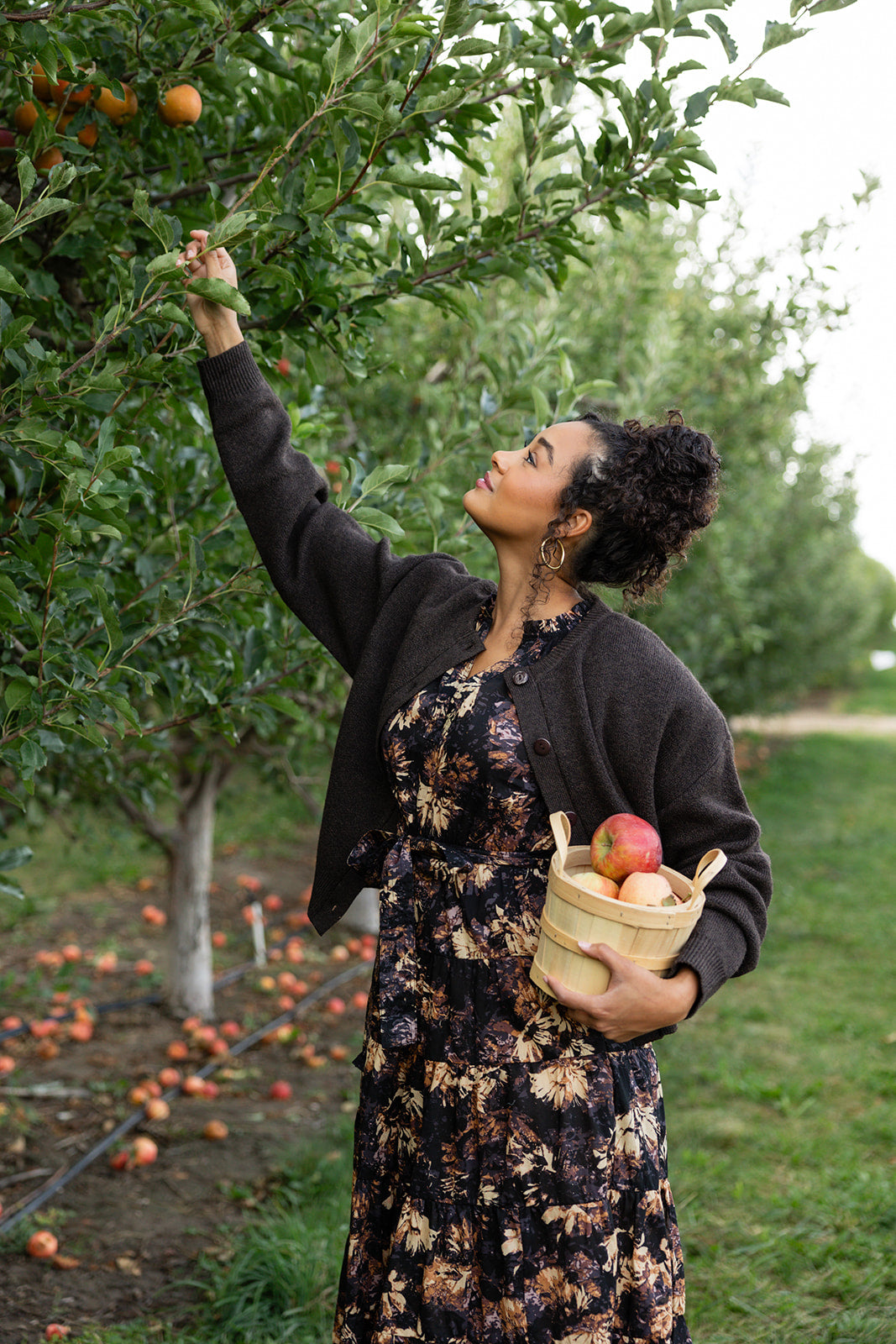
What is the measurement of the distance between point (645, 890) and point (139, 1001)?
159 inches

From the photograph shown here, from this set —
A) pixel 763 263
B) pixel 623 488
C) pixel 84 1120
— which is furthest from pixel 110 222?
pixel 763 263

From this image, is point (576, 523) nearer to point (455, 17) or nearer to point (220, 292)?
point (220, 292)

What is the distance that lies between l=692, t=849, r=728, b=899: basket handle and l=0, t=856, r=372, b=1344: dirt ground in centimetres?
215

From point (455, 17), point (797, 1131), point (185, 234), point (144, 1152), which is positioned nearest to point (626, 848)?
point (455, 17)

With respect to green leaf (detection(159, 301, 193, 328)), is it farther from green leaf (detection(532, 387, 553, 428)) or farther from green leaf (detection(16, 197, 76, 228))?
green leaf (detection(532, 387, 553, 428))

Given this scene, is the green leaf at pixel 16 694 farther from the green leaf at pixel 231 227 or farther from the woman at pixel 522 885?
the green leaf at pixel 231 227

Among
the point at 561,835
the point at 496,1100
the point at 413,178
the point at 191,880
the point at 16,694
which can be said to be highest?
the point at 413,178

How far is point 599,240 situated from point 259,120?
128 inches

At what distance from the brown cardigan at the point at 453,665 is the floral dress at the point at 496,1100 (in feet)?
0.23

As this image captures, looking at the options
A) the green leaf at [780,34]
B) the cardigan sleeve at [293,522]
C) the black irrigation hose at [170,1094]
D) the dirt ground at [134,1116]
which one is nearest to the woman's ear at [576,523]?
the cardigan sleeve at [293,522]

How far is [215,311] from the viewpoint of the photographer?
1.77 metres

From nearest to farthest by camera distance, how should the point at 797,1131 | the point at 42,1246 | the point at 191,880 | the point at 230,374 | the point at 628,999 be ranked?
the point at 628,999, the point at 230,374, the point at 42,1246, the point at 797,1131, the point at 191,880

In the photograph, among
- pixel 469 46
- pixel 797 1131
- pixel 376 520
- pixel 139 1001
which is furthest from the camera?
pixel 139 1001

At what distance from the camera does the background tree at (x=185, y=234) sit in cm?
160
